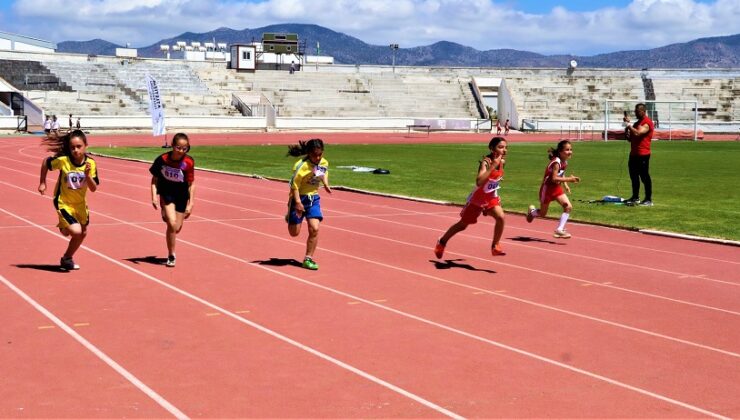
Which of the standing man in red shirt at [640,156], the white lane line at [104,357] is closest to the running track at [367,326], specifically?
the white lane line at [104,357]

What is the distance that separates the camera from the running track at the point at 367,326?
6.71m

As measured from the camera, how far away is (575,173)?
98.6 ft

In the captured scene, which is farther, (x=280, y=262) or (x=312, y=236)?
(x=280, y=262)

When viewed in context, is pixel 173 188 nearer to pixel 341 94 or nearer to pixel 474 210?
pixel 474 210

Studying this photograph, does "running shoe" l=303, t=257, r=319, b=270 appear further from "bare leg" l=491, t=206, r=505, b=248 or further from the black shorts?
"bare leg" l=491, t=206, r=505, b=248

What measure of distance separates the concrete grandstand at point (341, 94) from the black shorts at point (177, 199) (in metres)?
49.0

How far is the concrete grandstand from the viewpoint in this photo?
223 ft

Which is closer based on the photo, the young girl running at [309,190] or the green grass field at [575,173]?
the young girl running at [309,190]

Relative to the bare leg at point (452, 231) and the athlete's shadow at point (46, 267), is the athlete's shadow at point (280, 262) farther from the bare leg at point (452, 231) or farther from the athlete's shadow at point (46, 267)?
the athlete's shadow at point (46, 267)

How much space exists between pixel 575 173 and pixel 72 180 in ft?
68.9

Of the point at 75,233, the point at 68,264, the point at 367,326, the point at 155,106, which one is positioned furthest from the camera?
the point at 155,106

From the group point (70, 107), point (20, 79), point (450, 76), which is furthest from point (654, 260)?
point (450, 76)

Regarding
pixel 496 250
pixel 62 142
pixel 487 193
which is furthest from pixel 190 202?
pixel 496 250

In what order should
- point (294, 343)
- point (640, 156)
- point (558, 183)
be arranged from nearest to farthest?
1. point (294, 343)
2. point (558, 183)
3. point (640, 156)
